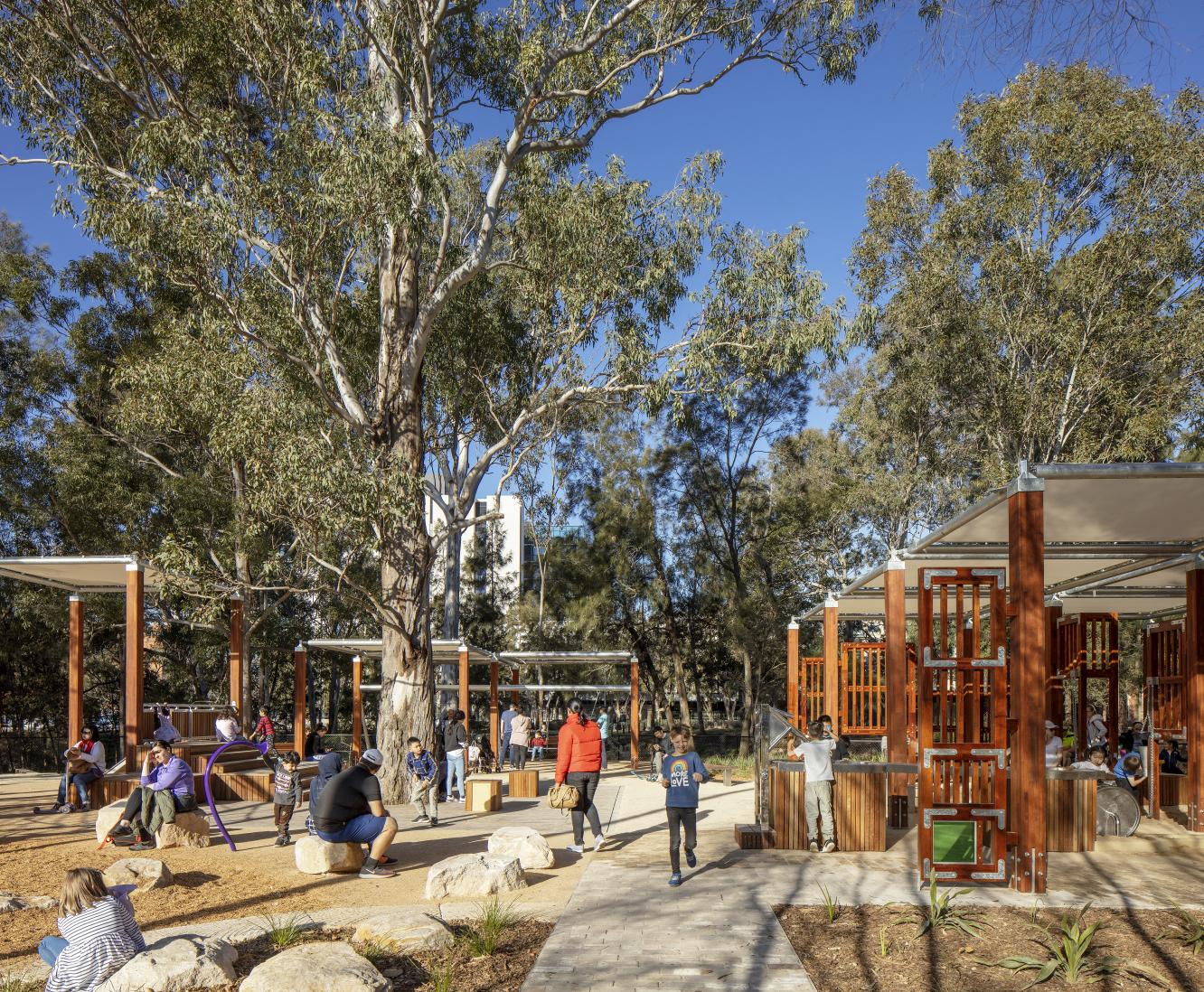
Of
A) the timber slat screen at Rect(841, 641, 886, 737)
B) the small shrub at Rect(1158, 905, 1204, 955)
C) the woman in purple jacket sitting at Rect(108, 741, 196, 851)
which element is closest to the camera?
the small shrub at Rect(1158, 905, 1204, 955)

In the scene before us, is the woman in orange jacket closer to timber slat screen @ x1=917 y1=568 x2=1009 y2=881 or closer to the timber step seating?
timber slat screen @ x1=917 y1=568 x2=1009 y2=881

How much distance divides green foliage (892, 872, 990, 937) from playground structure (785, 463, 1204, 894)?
0.84m

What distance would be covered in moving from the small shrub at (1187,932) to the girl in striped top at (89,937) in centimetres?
624

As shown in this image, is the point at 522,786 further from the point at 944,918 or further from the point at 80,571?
the point at 944,918

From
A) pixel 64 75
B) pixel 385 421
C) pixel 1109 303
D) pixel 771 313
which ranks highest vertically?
pixel 64 75

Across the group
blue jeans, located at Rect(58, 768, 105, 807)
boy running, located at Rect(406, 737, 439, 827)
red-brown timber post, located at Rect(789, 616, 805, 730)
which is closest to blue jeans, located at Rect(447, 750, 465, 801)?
boy running, located at Rect(406, 737, 439, 827)

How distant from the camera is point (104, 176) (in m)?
16.6

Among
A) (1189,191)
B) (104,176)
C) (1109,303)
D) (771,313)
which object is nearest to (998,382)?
(1109,303)

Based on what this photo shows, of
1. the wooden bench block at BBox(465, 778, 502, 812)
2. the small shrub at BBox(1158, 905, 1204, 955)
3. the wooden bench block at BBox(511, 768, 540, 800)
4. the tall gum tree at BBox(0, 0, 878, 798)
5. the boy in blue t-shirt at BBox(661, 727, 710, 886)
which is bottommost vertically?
the wooden bench block at BBox(511, 768, 540, 800)

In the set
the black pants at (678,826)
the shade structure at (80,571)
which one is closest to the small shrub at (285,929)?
the black pants at (678,826)

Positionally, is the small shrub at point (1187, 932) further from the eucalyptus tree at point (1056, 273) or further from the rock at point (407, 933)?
the eucalyptus tree at point (1056, 273)

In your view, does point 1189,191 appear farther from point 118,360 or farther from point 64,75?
point 118,360

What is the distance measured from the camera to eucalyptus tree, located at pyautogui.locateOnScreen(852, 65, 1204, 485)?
2317 centimetres

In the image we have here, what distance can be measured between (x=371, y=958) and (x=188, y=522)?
72.1 feet
